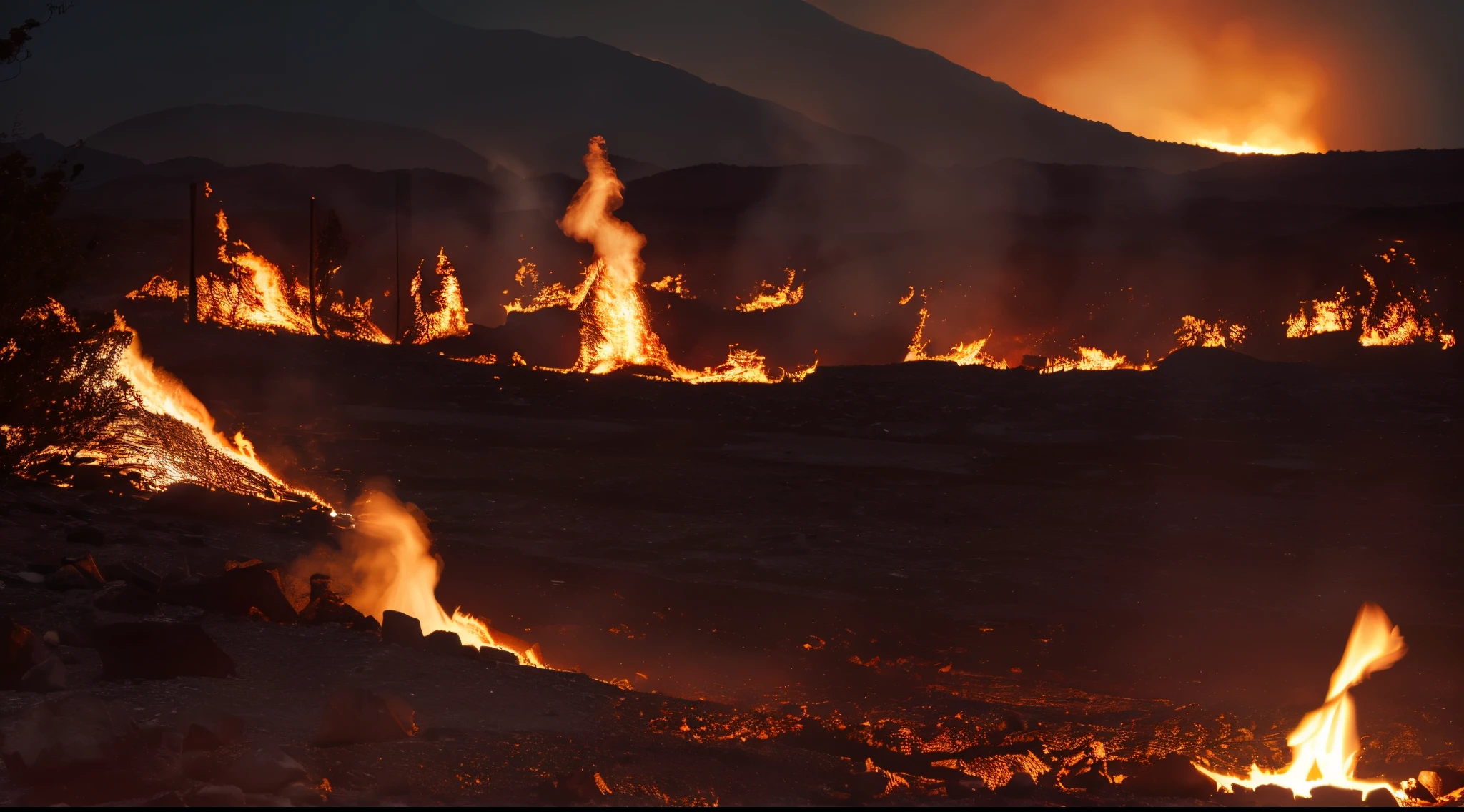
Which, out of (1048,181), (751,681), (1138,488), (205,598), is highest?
(1048,181)

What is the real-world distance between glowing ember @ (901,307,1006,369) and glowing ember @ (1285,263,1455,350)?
11.1 metres

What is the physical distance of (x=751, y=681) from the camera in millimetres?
7629

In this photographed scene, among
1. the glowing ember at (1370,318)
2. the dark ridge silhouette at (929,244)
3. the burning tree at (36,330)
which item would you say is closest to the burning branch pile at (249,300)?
the dark ridge silhouette at (929,244)

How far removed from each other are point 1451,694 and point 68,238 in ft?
32.1

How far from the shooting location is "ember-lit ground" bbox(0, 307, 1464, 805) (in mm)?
5434

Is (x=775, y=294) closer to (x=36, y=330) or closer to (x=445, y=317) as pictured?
(x=445, y=317)

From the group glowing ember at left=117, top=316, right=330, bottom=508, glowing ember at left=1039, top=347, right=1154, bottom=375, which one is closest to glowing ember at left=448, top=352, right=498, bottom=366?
glowing ember at left=1039, top=347, right=1154, bottom=375

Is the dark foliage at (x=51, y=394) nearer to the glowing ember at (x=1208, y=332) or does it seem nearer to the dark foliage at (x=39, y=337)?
the dark foliage at (x=39, y=337)

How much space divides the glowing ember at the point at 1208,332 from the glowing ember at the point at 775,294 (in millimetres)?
17360

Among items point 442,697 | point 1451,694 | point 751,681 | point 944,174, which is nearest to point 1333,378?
point 1451,694

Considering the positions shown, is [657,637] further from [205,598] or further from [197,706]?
[197,706]

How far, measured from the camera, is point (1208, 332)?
4403 cm

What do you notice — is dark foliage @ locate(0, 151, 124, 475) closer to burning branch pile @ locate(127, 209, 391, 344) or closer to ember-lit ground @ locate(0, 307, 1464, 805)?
ember-lit ground @ locate(0, 307, 1464, 805)

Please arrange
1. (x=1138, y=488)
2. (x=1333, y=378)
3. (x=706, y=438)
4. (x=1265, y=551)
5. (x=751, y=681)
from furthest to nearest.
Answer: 1. (x=1333, y=378)
2. (x=706, y=438)
3. (x=1138, y=488)
4. (x=1265, y=551)
5. (x=751, y=681)
